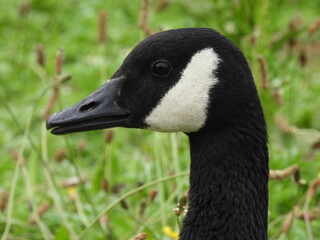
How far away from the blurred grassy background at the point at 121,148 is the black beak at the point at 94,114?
1.59ft

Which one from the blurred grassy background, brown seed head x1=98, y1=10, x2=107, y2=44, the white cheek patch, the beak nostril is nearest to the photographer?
the white cheek patch

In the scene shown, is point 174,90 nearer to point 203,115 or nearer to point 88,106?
point 203,115

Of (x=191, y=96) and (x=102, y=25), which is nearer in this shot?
(x=191, y=96)

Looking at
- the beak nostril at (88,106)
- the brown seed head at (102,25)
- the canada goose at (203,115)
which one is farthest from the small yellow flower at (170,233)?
the brown seed head at (102,25)

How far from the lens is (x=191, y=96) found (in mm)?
2764

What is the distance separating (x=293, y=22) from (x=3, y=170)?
Answer: 2.20 meters

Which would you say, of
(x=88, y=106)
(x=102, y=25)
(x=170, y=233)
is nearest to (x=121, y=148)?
(x=102, y=25)

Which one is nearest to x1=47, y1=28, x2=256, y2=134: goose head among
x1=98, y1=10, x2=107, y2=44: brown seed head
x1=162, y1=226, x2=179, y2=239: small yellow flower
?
x1=162, y1=226, x2=179, y2=239: small yellow flower

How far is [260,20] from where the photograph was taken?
4.09 meters

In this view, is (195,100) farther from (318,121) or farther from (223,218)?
(318,121)

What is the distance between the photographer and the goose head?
9.04ft

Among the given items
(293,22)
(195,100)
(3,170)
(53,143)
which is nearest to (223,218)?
(195,100)

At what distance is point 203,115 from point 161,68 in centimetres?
25

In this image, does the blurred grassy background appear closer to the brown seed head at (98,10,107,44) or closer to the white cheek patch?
the brown seed head at (98,10,107,44)
